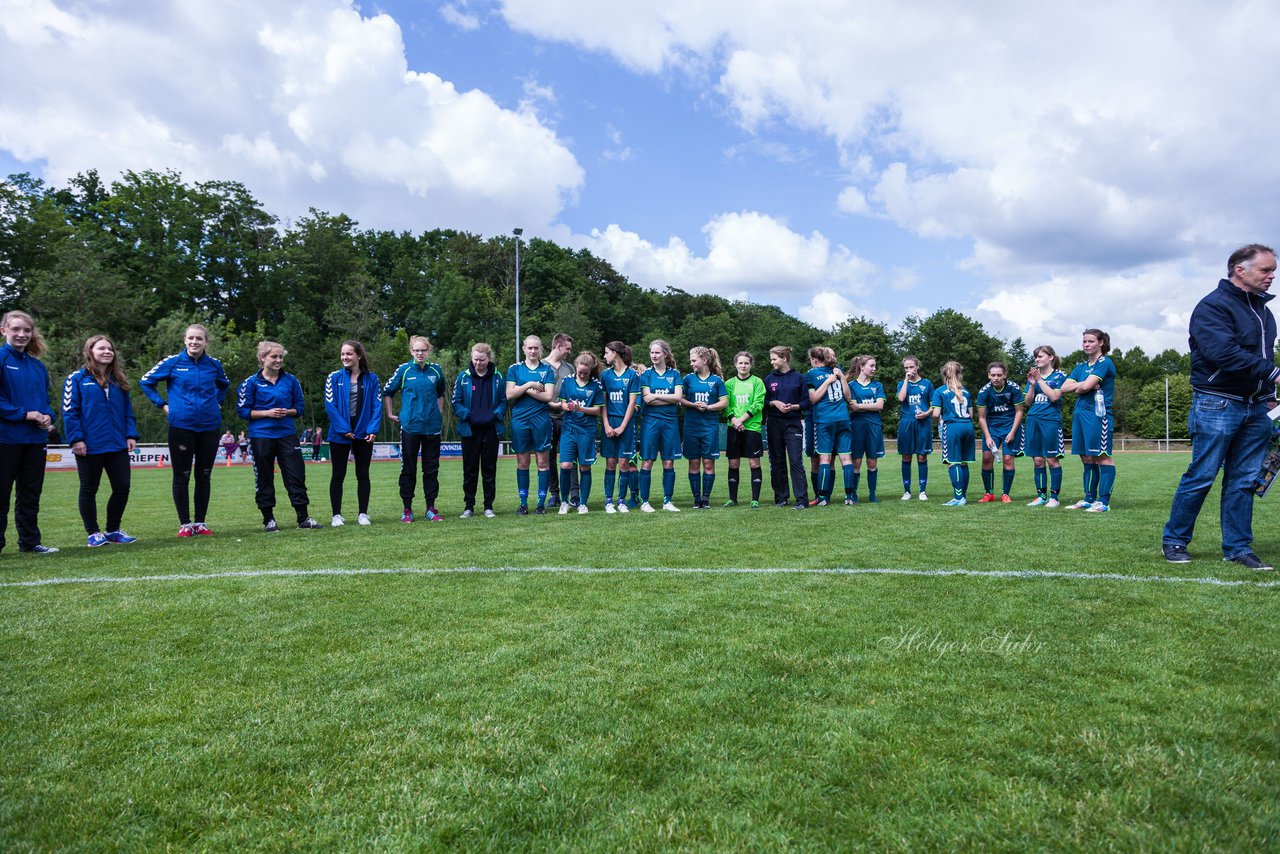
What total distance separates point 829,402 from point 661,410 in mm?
2170

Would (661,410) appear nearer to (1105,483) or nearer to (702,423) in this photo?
(702,423)

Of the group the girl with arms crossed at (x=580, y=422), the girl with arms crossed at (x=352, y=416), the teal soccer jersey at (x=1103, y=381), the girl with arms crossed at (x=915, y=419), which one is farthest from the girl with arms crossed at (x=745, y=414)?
the girl with arms crossed at (x=352, y=416)

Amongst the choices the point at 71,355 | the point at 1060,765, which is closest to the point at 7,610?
the point at 1060,765

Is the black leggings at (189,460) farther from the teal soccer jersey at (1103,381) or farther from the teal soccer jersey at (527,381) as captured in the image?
the teal soccer jersey at (1103,381)

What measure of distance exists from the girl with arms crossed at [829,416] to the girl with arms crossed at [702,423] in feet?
3.99

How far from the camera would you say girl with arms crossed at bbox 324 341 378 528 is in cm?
841

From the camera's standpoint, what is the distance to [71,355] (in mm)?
34469

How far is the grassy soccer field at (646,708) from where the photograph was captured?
1988 mm

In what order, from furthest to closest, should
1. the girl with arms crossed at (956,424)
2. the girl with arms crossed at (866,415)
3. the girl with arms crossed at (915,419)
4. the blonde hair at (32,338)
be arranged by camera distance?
1. the girl with arms crossed at (915,419)
2. the girl with arms crossed at (866,415)
3. the girl with arms crossed at (956,424)
4. the blonde hair at (32,338)

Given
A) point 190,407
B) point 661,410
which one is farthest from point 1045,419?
point 190,407

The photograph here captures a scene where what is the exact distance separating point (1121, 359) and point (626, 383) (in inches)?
4193

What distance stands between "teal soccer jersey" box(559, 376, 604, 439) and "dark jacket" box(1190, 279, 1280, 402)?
597 centimetres

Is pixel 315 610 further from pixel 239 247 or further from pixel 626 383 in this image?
pixel 239 247

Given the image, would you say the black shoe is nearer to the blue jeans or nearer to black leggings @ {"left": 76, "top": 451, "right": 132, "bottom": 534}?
the blue jeans
